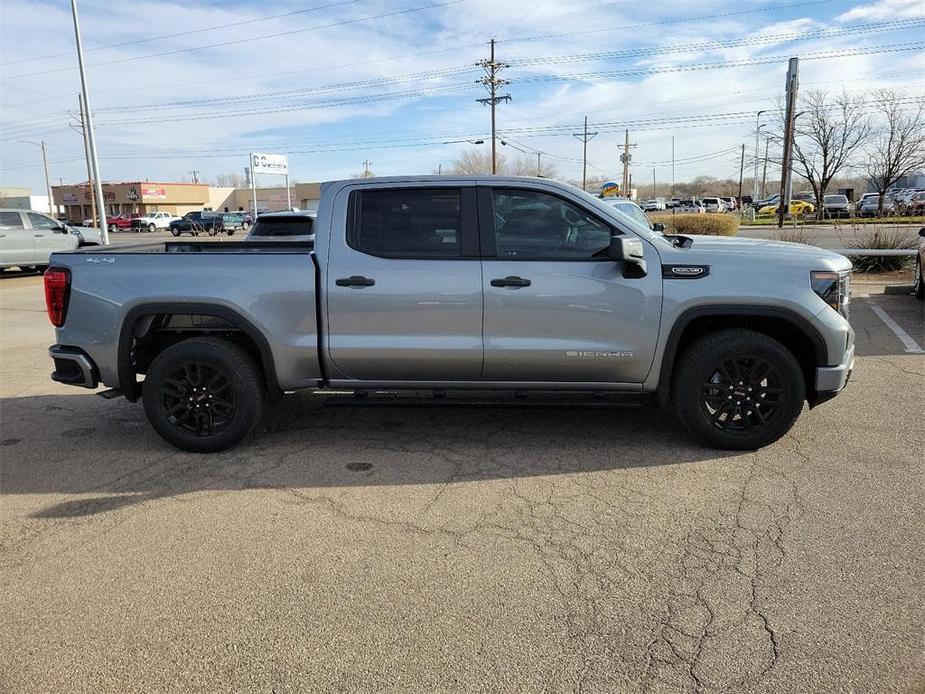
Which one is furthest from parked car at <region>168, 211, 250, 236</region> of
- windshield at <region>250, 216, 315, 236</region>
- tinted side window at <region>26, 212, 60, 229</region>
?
windshield at <region>250, 216, 315, 236</region>

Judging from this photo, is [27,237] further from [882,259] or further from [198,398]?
[882,259]

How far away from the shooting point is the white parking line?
7770 millimetres

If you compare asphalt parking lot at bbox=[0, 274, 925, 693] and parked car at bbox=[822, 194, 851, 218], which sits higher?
parked car at bbox=[822, 194, 851, 218]

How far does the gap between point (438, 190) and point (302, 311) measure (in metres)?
1.27

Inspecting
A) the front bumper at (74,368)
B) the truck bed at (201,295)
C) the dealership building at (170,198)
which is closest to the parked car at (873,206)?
the truck bed at (201,295)

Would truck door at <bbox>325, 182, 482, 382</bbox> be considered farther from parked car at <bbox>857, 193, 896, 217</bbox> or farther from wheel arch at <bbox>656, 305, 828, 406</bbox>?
parked car at <bbox>857, 193, 896, 217</bbox>

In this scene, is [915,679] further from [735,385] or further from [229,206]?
[229,206]

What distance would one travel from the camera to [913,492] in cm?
401

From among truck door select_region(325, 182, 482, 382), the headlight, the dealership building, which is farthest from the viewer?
the dealership building

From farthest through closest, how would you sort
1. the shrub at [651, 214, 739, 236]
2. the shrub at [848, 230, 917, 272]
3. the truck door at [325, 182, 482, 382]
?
the shrub at [651, 214, 739, 236]
the shrub at [848, 230, 917, 272]
the truck door at [325, 182, 482, 382]

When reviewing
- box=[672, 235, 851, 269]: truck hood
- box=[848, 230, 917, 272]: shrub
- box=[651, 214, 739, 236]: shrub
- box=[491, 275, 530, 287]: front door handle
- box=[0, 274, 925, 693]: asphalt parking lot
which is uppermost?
box=[672, 235, 851, 269]: truck hood

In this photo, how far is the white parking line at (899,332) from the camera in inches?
306

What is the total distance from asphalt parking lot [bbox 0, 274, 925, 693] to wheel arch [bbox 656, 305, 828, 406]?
58 centimetres

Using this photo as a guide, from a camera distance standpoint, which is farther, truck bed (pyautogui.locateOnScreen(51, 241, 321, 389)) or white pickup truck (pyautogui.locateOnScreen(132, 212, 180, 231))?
white pickup truck (pyautogui.locateOnScreen(132, 212, 180, 231))
